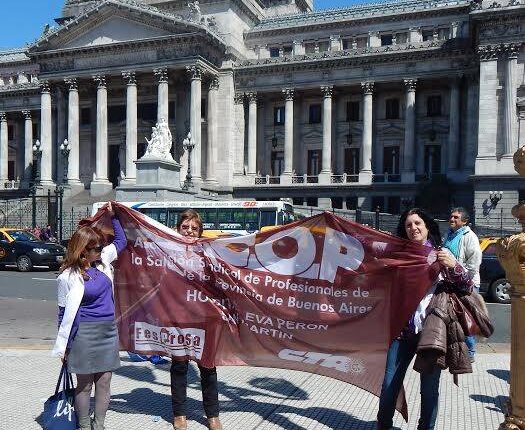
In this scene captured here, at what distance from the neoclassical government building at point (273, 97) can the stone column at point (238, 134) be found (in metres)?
0.11

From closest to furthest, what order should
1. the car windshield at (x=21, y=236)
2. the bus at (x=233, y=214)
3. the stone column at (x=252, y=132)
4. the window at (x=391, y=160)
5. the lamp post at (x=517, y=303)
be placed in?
the lamp post at (x=517, y=303)
the car windshield at (x=21, y=236)
the bus at (x=233, y=214)
the window at (x=391, y=160)
the stone column at (x=252, y=132)

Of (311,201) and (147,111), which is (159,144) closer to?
(311,201)

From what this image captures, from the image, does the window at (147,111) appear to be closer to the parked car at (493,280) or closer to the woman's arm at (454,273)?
the parked car at (493,280)

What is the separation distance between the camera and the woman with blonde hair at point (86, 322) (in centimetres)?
450

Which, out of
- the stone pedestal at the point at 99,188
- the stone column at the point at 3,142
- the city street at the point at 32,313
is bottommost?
the city street at the point at 32,313

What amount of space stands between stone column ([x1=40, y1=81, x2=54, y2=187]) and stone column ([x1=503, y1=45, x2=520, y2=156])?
36798mm

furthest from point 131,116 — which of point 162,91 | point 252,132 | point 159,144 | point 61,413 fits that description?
point 61,413

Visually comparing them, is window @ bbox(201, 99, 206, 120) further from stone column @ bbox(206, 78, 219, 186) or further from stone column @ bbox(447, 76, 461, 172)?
stone column @ bbox(447, 76, 461, 172)

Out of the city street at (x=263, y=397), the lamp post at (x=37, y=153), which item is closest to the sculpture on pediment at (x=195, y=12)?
the lamp post at (x=37, y=153)

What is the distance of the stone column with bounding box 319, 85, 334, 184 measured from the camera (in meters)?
45.7

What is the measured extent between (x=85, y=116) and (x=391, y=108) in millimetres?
28391

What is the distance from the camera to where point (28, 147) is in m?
57.6

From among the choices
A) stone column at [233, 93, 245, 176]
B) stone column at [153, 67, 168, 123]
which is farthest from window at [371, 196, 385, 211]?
stone column at [153, 67, 168, 123]

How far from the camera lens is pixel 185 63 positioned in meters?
43.3
